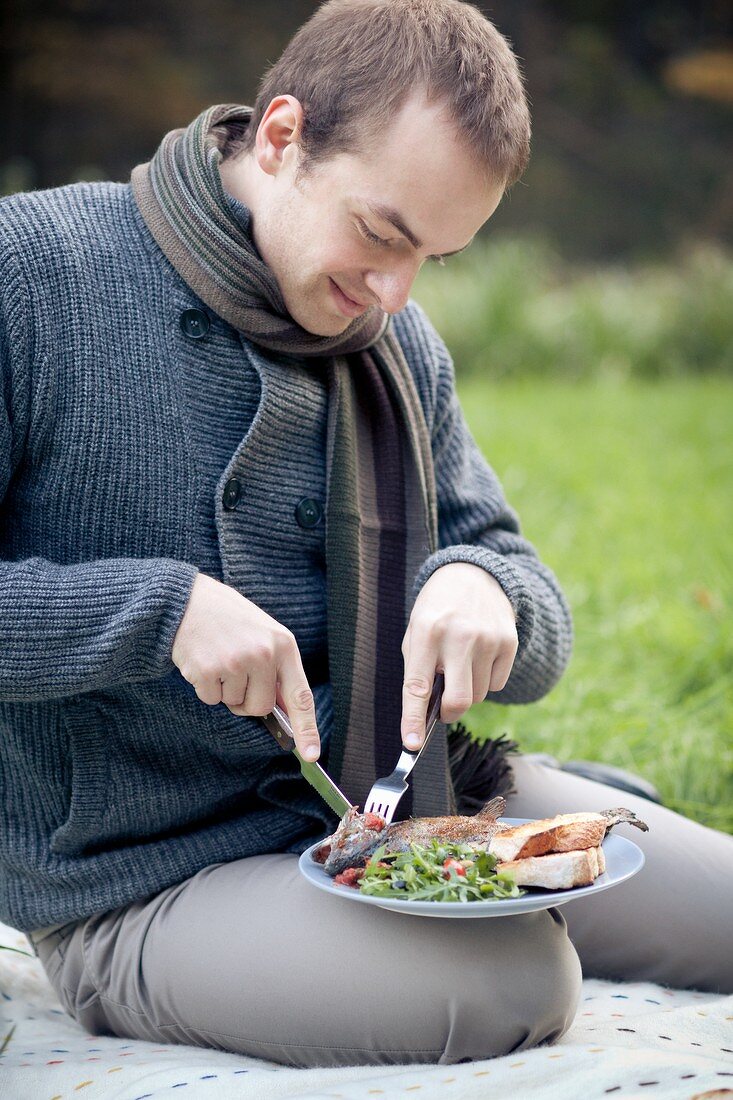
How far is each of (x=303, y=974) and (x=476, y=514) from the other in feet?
2.54

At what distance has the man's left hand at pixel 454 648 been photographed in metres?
1.48

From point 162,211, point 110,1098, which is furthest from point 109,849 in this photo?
point 162,211

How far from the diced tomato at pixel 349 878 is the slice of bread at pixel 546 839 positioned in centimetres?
A: 16

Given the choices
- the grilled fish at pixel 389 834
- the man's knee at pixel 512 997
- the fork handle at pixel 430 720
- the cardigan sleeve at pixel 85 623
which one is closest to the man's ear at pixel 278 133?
the cardigan sleeve at pixel 85 623

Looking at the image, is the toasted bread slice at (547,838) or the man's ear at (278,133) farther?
the man's ear at (278,133)

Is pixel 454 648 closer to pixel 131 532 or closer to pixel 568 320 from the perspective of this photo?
pixel 131 532

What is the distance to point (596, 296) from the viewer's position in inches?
360

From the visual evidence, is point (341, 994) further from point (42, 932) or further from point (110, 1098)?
point (42, 932)

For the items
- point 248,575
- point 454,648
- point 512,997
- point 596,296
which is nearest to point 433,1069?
point 512,997

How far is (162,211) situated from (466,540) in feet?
2.24

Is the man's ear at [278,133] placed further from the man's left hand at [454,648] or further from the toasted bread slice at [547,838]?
the toasted bread slice at [547,838]

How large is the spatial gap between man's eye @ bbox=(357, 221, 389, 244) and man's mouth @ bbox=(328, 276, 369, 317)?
91 mm

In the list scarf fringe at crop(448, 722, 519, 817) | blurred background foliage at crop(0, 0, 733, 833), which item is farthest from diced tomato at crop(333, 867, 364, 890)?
blurred background foliage at crop(0, 0, 733, 833)

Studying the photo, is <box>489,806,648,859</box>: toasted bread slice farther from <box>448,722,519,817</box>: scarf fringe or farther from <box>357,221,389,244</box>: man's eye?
<box>357,221,389,244</box>: man's eye
